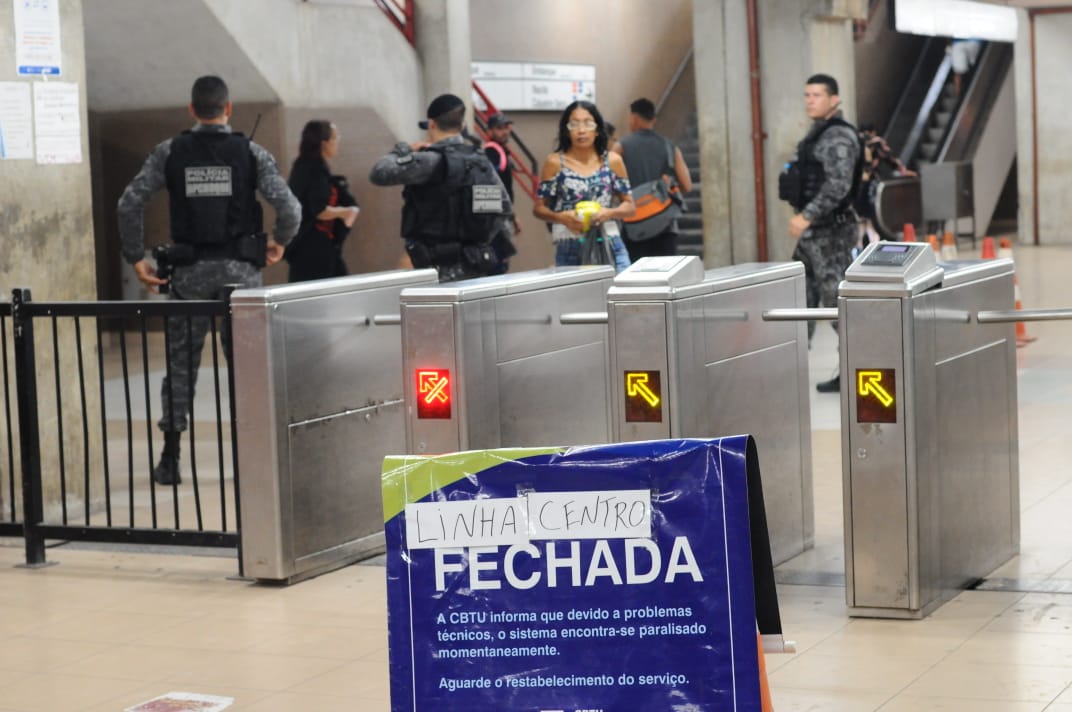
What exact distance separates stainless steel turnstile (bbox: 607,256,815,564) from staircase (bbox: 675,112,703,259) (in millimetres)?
11414

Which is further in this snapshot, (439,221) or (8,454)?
(439,221)

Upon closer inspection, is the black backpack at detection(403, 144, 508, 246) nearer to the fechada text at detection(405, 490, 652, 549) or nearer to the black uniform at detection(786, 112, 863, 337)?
the black uniform at detection(786, 112, 863, 337)

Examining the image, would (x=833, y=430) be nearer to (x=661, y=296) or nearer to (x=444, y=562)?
(x=661, y=296)

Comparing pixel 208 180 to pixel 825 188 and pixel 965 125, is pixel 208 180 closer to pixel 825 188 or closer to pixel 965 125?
pixel 825 188

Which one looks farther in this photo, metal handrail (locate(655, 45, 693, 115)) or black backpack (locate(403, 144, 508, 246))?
metal handrail (locate(655, 45, 693, 115))

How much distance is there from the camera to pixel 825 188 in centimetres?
832

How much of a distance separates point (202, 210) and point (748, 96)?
30.8 ft

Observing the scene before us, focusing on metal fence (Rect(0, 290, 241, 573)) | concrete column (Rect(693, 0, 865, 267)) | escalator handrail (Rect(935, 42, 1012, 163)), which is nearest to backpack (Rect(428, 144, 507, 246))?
metal fence (Rect(0, 290, 241, 573))

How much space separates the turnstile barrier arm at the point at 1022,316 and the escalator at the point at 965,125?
1577 centimetres

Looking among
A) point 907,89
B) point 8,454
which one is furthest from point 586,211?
point 907,89

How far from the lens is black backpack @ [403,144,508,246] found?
7492 millimetres

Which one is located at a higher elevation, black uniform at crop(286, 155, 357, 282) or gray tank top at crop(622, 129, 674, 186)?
gray tank top at crop(622, 129, 674, 186)

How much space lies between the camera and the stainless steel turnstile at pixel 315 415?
17.8 ft

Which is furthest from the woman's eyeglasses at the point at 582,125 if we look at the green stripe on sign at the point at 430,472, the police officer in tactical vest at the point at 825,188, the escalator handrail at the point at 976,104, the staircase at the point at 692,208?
the escalator handrail at the point at 976,104
